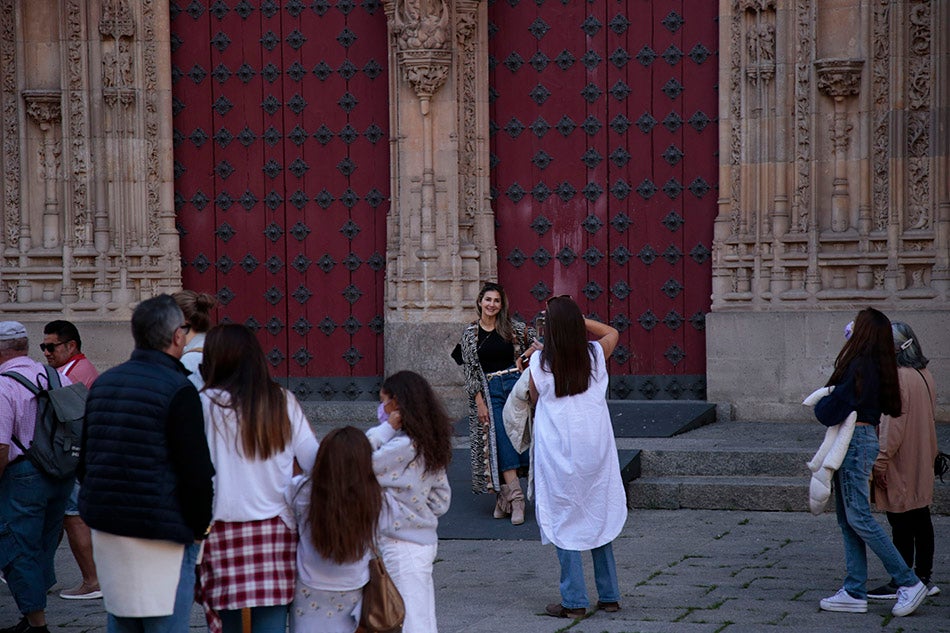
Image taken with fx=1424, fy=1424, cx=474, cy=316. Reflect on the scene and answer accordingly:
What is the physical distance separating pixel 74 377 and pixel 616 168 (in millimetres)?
6632

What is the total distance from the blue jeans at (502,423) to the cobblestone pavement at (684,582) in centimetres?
62

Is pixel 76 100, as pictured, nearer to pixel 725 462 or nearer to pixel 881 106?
pixel 725 462

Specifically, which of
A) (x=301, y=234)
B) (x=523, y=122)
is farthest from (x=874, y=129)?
(x=301, y=234)

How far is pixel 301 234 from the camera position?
1388cm

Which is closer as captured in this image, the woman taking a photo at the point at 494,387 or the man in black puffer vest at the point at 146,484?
the man in black puffer vest at the point at 146,484

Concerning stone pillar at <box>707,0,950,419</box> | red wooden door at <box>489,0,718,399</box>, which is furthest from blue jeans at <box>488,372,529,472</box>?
red wooden door at <box>489,0,718,399</box>

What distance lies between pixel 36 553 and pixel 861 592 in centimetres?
410

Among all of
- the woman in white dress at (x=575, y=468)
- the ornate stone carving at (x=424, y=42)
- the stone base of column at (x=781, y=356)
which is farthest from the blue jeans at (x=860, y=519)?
the ornate stone carving at (x=424, y=42)

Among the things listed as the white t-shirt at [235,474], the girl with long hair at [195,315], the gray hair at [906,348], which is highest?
the girl with long hair at [195,315]

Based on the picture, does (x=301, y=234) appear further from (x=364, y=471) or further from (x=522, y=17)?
(x=364, y=471)

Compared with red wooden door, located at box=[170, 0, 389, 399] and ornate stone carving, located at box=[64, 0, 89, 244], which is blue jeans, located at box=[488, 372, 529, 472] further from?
ornate stone carving, located at box=[64, 0, 89, 244]

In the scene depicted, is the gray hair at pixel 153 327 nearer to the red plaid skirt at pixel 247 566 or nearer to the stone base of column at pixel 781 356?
the red plaid skirt at pixel 247 566

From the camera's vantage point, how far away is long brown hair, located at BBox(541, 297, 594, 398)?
7.14 meters

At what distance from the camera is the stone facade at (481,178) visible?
474 inches
